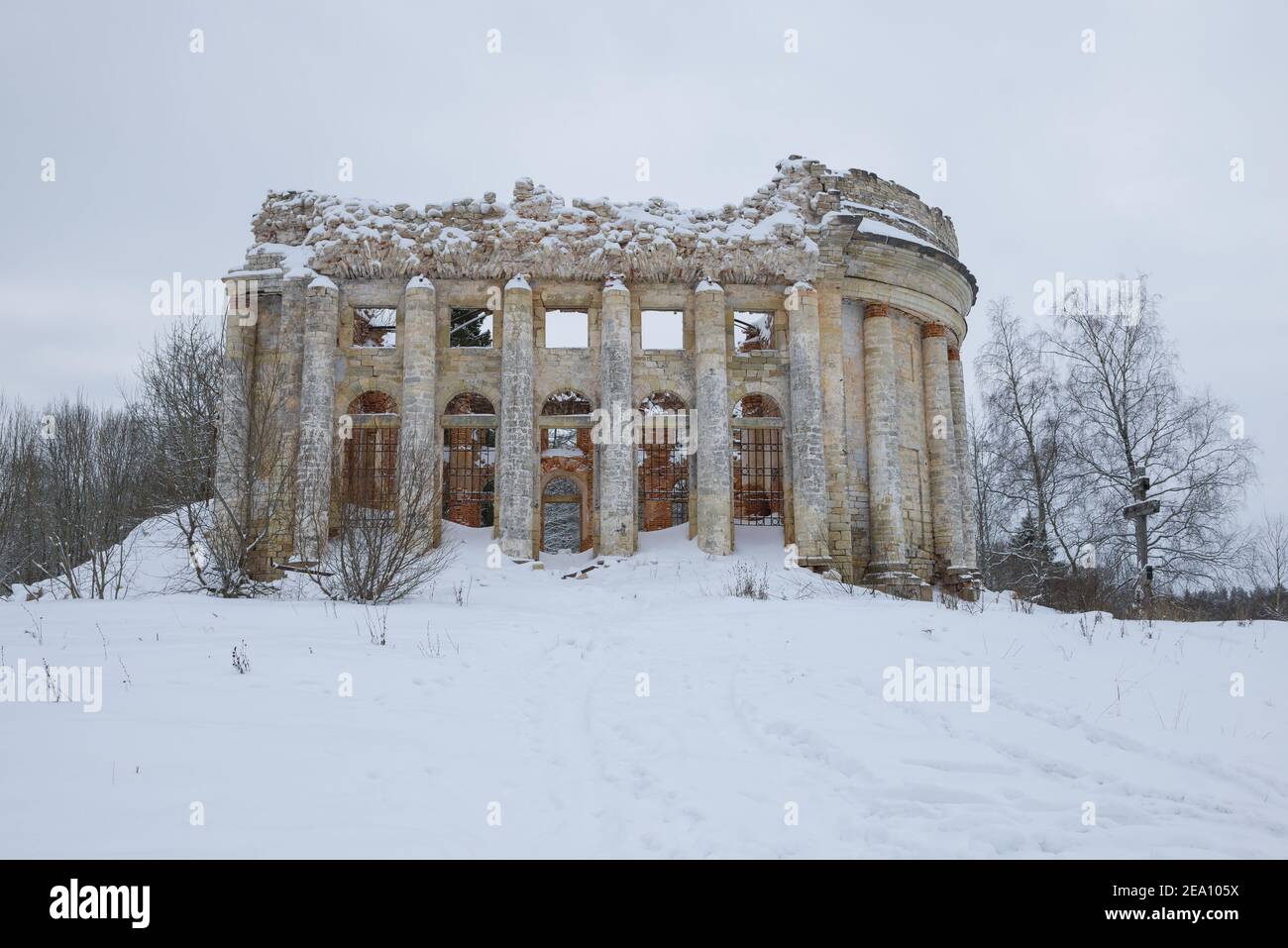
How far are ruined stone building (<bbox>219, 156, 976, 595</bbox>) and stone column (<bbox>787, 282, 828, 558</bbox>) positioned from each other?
0.05 metres

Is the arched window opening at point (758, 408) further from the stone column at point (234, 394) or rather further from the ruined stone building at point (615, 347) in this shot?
the stone column at point (234, 394)

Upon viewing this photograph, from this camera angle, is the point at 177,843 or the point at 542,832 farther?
the point at 542,832

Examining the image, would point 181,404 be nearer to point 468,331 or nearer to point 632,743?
point 468,331

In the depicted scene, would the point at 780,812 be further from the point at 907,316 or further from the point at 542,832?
the point at 907,316

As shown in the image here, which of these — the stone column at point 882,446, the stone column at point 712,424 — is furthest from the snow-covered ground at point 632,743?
the stone column at point 882,446

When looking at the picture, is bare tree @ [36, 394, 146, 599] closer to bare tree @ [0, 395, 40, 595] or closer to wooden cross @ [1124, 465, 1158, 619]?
bare tree @ [0, 395, 40, 595]

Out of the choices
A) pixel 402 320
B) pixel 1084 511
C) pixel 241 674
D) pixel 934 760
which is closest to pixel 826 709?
pixel 934 760

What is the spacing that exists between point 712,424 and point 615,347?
2.88 meters

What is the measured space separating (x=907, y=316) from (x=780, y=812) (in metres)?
20.8

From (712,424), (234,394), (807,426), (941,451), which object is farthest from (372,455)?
(941,451)

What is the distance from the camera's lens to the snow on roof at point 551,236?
20.3m

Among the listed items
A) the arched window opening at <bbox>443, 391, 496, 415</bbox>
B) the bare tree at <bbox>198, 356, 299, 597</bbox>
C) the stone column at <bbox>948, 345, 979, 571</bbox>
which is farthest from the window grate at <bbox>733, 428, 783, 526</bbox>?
the bare tree at <bbox>198, 356, 299, 597</bbox>

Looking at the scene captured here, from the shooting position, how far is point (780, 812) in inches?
177

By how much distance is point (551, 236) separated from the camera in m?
20.5
